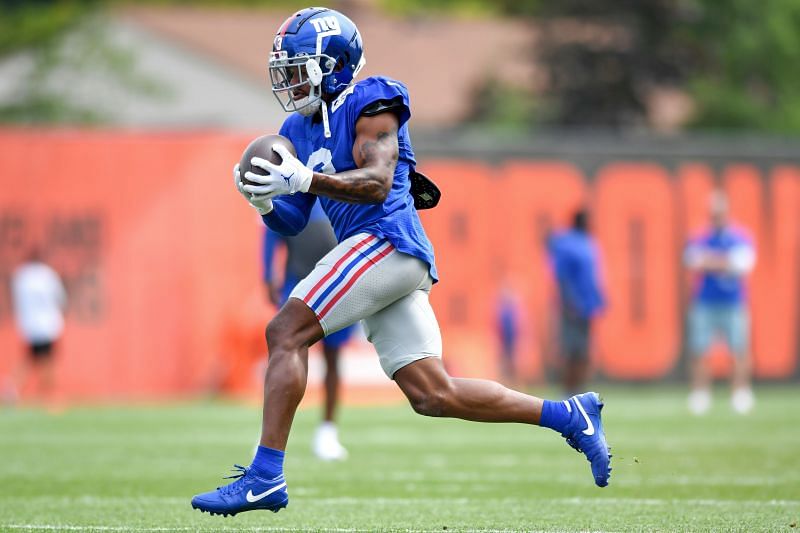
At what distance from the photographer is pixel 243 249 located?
60.2 feet

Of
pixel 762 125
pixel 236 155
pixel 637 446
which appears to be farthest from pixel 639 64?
pixel 637 446

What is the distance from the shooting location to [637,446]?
10172 millimetres

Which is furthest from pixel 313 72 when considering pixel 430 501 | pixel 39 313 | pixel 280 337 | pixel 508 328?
pixel 508 328

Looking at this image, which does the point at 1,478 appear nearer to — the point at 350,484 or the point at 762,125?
the point at 350,484

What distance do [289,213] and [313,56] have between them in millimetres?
685

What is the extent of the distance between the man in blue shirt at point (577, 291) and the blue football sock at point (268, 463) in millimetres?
9362

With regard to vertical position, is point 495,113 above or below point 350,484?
above

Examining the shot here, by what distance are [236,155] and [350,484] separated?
1102 centimetres

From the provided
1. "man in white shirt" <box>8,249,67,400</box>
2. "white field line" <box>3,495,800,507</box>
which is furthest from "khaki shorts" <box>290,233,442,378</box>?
"man in white shirt" <box>8,249,67,400</box>

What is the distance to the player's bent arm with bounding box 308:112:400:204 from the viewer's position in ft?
17.8

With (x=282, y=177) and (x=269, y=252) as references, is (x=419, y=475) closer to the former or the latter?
(x=269, y=252)

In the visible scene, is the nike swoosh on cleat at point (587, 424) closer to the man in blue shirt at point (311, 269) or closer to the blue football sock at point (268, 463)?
the blue football sock at point (268, 463)

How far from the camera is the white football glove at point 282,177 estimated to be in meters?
5.31

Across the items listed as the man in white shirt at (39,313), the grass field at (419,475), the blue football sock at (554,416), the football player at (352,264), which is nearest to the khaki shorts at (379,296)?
the football player at (352,264)
